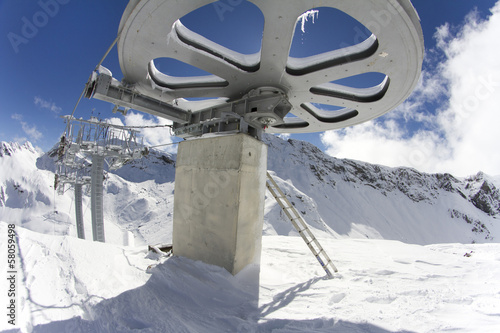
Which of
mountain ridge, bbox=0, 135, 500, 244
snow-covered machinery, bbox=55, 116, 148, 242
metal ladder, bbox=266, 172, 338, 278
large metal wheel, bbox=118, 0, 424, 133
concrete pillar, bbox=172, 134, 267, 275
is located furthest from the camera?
mountain ridge, bbox=0, 135, 500, 244

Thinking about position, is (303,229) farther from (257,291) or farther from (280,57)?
(280,57)

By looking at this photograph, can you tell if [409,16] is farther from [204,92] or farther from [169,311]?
[169,311]

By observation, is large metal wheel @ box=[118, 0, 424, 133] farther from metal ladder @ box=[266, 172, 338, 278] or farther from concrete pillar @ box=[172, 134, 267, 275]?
metal ladder @ box=[266, 172, 338, 278]

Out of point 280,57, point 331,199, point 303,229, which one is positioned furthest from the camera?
point 331,199

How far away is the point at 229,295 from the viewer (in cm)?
465

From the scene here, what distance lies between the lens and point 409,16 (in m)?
3.87

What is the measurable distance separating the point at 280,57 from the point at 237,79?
1495 millimetres

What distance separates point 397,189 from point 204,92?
92136mm

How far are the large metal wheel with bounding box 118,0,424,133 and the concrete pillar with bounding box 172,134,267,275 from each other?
172cm

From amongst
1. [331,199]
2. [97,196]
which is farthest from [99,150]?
[331,199]

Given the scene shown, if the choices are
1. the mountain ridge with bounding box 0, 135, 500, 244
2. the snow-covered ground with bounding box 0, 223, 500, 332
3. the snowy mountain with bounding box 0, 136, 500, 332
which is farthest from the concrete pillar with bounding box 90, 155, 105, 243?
the mountain ridge with bounding box 0, 135, 500, 244

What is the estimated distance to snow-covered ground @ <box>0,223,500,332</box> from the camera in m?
3.38

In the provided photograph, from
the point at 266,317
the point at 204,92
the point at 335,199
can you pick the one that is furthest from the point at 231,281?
the point at 335,199

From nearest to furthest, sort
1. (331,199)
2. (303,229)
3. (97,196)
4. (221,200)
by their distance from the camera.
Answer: (221,200) < (303,229) < (97,196) < (331,199)
